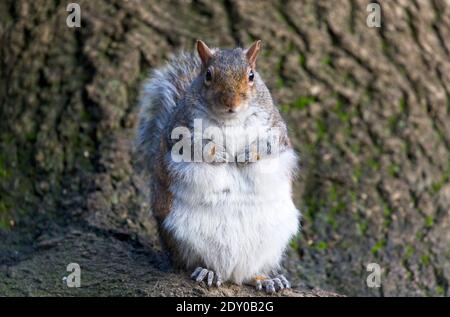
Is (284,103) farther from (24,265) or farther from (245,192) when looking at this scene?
(24,265)

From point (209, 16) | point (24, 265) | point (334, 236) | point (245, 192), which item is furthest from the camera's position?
point (209, 16)

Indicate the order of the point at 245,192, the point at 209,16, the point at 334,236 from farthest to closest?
the point at 209,16 → the point at 334,236 → the point at 245,192

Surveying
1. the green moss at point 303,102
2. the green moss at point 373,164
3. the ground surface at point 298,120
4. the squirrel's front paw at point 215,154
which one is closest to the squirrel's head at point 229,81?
the squirrel's front paw at point 215,154

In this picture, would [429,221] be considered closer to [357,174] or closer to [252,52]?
[357,174]

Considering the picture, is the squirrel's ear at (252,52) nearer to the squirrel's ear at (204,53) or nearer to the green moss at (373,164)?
the squirrel's ear at (204,53)

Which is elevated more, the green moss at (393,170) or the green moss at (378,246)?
the green moss at (393,170)

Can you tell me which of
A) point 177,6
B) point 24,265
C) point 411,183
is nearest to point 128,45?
point 177,6

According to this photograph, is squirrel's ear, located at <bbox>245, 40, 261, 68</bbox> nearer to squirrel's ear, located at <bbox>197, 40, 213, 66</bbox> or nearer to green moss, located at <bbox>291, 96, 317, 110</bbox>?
squirrel's ear, located at <bbox>197, 40, 213, 66</bbox>
